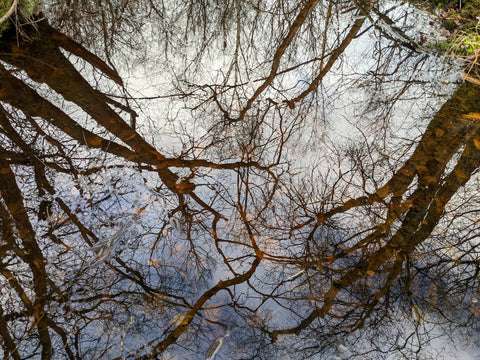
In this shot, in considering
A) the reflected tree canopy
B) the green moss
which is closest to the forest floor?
the reflected tree canopy

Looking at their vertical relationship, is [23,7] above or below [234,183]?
above

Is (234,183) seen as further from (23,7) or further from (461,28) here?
(461,28)

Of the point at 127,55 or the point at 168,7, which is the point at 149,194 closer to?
the point at 127,55

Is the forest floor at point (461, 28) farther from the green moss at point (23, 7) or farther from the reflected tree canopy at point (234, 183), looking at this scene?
the green moss at point (23, 7)

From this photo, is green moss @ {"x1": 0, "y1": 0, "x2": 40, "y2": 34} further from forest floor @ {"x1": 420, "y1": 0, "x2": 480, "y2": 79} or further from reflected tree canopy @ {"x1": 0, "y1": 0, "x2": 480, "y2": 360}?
forest floor @ {"x1": 420, "y1": 0, "x2": 480, "y2": 79}

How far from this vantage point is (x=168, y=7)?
3.44 metres

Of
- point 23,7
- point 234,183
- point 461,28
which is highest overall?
point 23,7

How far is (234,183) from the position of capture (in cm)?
284

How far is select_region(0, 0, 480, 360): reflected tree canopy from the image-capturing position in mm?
2395

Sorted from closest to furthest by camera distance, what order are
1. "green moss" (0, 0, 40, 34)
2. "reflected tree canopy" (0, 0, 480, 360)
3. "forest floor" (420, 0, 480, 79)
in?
1. "reflected tree canopy" (0, 0, 480, 360)
2. "green moss" (0, 0, 40, 34)
3. "forest floor" (420, 0, 480, 79)

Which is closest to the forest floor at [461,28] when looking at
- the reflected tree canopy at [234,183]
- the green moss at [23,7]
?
the reflected tree canopy at [234,183]

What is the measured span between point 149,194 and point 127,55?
1.17 meters


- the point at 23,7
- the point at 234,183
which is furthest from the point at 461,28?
the point at 23,7

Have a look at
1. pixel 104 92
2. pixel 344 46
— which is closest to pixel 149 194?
pixel 104 92
